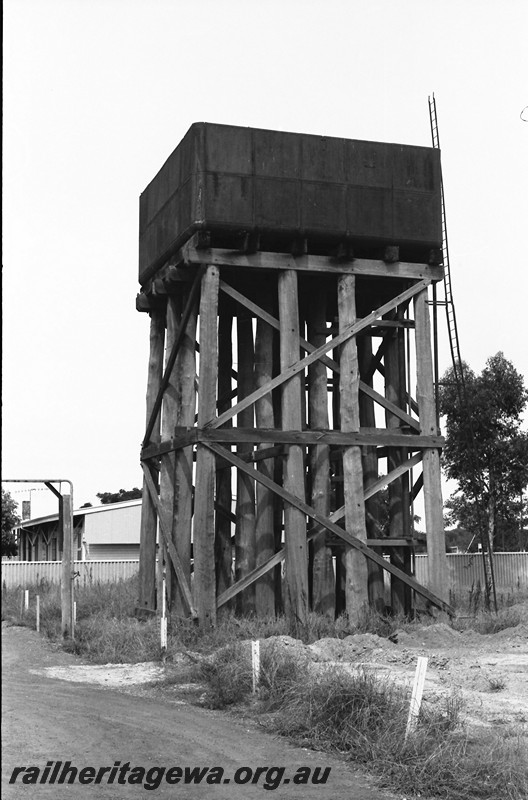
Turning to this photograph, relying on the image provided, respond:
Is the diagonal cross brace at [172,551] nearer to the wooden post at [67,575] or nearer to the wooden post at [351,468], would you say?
the wooden post at [67,575]

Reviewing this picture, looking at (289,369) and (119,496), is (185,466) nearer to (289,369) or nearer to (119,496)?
(289,369)

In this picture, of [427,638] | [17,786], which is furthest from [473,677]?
[17,786]

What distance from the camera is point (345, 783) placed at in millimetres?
9078

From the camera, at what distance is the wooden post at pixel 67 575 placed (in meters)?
20.9

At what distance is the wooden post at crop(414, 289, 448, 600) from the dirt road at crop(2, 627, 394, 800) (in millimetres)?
7959

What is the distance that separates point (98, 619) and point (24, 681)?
720cm

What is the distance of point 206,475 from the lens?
18.5m

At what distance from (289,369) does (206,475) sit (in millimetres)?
2487

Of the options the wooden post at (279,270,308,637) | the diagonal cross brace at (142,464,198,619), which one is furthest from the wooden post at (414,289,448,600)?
the diagonal cross brace at (142,464,198,619)

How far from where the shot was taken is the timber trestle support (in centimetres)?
1898

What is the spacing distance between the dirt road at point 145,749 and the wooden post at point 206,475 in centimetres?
434

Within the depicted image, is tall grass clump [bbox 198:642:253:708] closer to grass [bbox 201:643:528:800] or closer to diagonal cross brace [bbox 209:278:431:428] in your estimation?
grass [bbox 201:643:528:800]

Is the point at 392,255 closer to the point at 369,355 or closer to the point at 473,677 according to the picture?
the point at 369,355

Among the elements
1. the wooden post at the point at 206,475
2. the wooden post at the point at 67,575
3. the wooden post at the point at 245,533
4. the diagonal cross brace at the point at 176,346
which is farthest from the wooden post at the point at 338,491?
the wooden post at the point at 67,575
